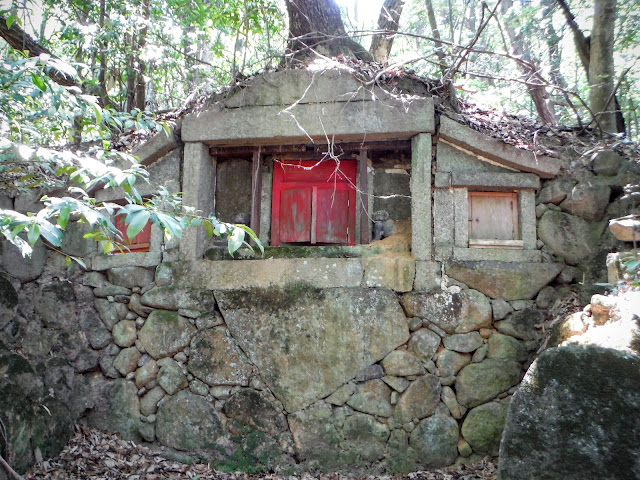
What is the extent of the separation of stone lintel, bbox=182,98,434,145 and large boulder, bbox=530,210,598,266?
149cm

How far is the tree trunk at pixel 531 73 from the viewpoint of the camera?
229 inches

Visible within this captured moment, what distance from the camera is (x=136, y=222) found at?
7.77 ft

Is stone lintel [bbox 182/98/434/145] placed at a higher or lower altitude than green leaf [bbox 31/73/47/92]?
higher

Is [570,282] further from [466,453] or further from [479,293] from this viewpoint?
[466,453]

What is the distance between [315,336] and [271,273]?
0.75m

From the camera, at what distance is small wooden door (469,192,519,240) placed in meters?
5.07

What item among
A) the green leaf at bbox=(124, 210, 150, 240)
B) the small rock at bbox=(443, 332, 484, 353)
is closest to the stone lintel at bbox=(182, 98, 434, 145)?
the small rock at bbox=(443, 332, 484, 353)

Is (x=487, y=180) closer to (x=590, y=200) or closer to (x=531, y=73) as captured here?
(x=590, y=200)

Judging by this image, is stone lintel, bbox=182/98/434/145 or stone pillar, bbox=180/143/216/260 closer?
stone lintel, bbox=182/98/434/145

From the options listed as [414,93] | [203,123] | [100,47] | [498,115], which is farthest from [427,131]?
[100,47]

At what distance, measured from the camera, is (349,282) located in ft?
16.0

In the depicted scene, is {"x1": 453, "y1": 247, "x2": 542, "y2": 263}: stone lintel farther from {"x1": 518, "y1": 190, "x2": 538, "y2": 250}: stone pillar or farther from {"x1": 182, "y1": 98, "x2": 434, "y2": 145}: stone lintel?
{"x1": 182, "y1": 98, "x2": 434, "y2": 145}: stone lintel

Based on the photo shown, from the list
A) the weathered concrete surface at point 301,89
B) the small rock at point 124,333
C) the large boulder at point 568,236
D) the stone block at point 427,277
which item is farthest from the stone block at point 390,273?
the small rock at point 124,333

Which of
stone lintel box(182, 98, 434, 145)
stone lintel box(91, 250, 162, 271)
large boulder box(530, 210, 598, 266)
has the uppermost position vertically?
stone lintel box(182, 98, 434, 145)
